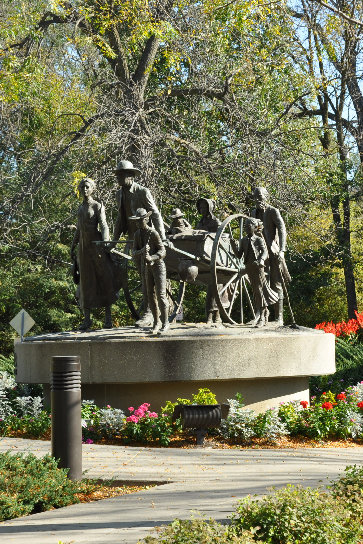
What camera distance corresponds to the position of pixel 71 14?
20562 mm

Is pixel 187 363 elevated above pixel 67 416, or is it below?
above

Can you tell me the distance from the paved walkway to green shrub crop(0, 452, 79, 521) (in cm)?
26

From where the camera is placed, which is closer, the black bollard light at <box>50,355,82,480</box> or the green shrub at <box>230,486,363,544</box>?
the green shrub at <box>230,486,363,544</box>

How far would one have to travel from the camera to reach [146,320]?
13031 mm

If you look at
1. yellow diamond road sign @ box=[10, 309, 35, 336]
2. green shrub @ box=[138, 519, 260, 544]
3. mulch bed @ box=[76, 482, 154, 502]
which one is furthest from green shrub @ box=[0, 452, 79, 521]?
yellow diamond road sign @ box=[10, 309, 35, 336]

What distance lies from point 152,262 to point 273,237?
2.92m

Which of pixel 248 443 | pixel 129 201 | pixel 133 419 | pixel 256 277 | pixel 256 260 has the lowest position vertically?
pixel 248 443

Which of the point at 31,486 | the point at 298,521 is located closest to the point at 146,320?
the point at 31,486

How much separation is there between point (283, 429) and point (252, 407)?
4.16 feet

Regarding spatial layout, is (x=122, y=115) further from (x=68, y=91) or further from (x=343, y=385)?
(x=343, y=385)

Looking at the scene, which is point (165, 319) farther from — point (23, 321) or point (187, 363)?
point (23, 321)

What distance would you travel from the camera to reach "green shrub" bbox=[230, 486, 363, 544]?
15.9 feet

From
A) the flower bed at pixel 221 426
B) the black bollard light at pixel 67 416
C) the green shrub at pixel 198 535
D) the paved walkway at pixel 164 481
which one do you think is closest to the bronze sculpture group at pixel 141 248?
the flower bed at pixel 221 426

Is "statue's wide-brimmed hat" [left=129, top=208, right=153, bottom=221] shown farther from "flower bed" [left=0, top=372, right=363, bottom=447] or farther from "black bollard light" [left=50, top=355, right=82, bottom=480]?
"black bollard light" [left=50, top=355, right=82, bottom=480]
